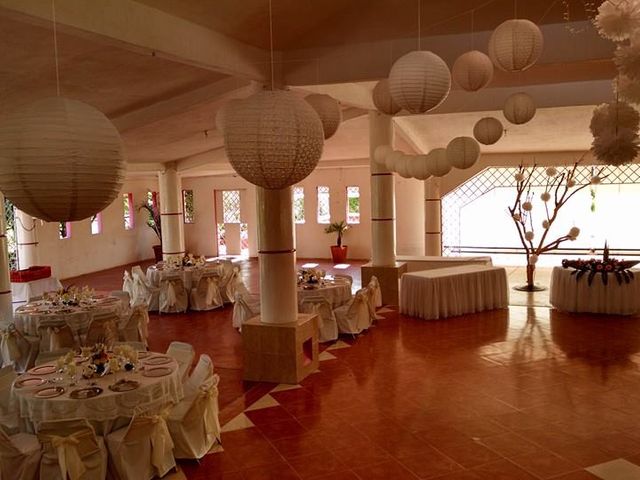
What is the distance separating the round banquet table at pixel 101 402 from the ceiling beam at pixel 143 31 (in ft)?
9.47

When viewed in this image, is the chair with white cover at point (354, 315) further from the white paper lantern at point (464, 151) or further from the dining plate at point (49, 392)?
the dining plate at point (49, 392)

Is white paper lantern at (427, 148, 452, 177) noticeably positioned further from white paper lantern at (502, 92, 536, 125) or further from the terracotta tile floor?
the terracotta tile floor

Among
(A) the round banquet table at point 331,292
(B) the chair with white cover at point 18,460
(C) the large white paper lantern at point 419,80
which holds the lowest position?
(B) the chair with white cover at point 18,460

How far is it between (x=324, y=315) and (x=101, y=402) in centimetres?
442

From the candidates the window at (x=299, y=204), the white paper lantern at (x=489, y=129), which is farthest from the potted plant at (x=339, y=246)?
the white paper lantern at (x=489, y=129)

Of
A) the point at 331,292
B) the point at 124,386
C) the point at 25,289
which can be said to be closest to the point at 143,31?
the point at 124,386

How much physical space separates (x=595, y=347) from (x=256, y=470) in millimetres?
5452

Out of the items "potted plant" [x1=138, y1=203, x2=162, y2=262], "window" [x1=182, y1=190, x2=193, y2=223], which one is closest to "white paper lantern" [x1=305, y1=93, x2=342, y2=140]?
"potted plant" [x1=138, y1=203, x2=162, y2=262]

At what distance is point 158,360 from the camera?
5.50 meters

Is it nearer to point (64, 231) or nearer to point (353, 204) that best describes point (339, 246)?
point (353, 204)

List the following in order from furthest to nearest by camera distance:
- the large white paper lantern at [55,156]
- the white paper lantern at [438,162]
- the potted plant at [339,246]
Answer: the potted plant at [339,246] < the white paper lantern at [438,162] < the large white paper lantern at [55,156]

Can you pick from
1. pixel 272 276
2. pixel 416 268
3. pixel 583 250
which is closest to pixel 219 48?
pixel 272 276

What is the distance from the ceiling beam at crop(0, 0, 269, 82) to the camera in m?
4.08

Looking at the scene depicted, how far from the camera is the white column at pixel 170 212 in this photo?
1551cm
